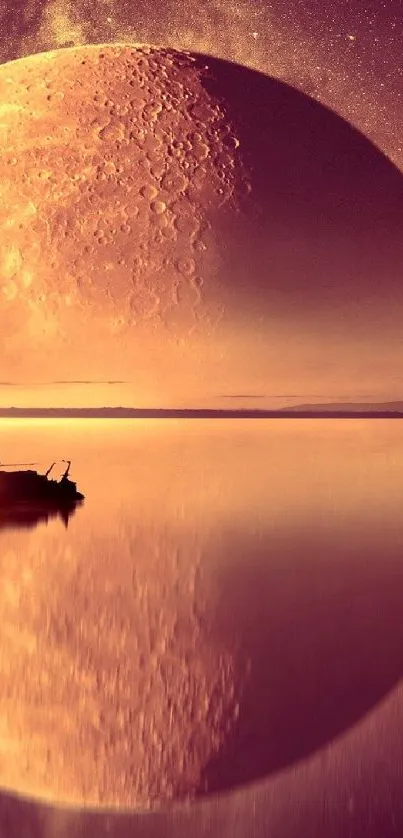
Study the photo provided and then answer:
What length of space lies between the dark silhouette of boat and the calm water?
677 mm

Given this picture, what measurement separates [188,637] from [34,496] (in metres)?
10.8

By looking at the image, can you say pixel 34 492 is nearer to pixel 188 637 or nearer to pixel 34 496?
pixel 34 496

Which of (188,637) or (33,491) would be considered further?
(33,491)

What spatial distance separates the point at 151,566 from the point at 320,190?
122 ft

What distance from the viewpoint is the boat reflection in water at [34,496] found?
68.4 ft

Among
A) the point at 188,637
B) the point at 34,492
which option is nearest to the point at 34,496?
the point at 34,492

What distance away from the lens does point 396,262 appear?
170 feet

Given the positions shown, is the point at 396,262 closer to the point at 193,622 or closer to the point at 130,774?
the point at 193,622

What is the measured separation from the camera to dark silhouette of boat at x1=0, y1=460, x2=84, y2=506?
69.1ft

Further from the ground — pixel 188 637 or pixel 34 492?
pixel 34 492

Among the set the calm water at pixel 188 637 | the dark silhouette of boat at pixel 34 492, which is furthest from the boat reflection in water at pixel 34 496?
the calm water at pixel 188 637

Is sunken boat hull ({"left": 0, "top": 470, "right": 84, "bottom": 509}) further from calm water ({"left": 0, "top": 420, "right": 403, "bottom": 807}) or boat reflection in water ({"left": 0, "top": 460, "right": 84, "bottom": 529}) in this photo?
calm water ({"left": 0, "top": 420, "right": 403, "bottom": 807})

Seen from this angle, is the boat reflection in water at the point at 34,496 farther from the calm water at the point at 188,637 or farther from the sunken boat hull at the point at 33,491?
the calm water at the point at 188,637

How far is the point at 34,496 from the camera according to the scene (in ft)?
71.2
